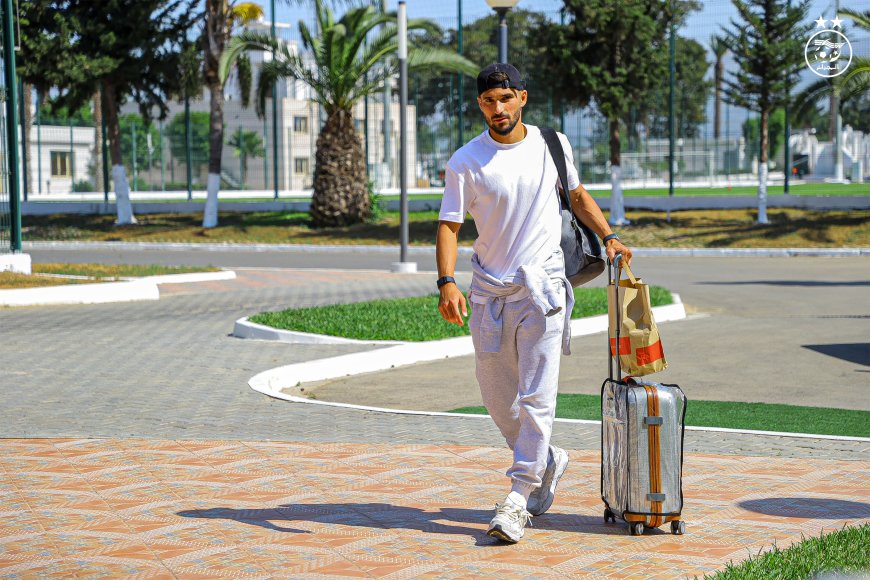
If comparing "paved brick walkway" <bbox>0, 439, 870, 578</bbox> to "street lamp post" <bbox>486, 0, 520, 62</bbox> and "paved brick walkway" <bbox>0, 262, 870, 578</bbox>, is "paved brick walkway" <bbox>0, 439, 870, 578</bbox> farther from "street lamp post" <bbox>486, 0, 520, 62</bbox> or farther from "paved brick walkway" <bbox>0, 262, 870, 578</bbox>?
"street lamp post" <bbox>486, 0, 520, 62</bbox>

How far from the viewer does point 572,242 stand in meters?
5.37

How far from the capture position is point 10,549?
5012 millimetres

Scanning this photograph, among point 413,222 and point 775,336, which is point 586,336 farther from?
point 413,222

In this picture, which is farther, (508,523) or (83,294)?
(83,294)

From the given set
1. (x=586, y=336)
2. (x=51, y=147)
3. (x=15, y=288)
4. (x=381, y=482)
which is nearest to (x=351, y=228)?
(x=15, y=288)

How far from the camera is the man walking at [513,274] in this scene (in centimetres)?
511

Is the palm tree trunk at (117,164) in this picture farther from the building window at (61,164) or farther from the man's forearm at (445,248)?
the man's forearm at (445,248)

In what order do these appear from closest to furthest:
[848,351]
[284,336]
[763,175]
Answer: [848,351] < [284,336] < [763,175]

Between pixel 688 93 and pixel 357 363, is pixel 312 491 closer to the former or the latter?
pixel 357 363

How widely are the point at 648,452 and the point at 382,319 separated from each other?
7.98m

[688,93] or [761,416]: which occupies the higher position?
[688,93]

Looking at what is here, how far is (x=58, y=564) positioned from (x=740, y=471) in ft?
11.3

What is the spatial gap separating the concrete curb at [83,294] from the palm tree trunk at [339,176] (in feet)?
44.9

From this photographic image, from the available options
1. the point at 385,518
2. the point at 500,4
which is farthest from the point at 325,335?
the point at 385,518
